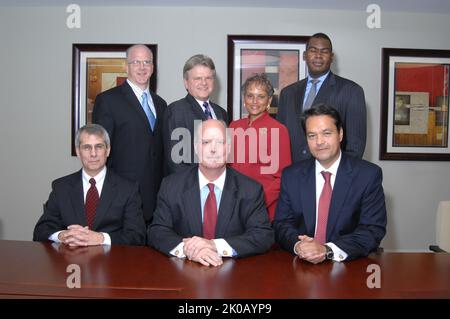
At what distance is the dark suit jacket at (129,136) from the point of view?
278cm

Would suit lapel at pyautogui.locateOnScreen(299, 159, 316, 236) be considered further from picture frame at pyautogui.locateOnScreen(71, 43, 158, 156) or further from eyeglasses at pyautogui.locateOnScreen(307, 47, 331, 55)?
picture frame at pyautogui.locateOnScreen(71, 43, 158, 156)

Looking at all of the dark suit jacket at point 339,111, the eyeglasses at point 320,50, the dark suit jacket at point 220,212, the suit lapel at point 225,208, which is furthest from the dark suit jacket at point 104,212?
the eyeglasses at point 320,50

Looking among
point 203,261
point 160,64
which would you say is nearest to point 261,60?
point 160,64

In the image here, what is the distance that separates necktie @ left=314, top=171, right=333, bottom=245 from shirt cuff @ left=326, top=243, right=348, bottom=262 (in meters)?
0.27

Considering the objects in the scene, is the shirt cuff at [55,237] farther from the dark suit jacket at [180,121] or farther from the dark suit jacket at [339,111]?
the dark suit jacket at [339,111]

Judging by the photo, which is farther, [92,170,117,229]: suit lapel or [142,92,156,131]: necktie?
[142,92,156,131]: necktie

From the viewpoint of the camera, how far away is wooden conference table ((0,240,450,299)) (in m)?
1.45

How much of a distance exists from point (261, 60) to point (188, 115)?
5.82ft

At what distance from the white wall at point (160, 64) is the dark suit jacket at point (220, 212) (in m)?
2.25

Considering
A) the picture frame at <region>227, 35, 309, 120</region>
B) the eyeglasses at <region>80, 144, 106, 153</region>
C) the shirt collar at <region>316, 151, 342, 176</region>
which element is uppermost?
the picture frame at <region>227, 35, 309, 120</region>

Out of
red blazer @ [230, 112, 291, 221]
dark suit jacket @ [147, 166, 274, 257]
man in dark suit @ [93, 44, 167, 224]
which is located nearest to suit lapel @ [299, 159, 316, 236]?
dark suit jacket @ [147, 166, 274, 257]

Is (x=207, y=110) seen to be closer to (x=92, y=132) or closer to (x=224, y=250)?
(x=92, y=132)
